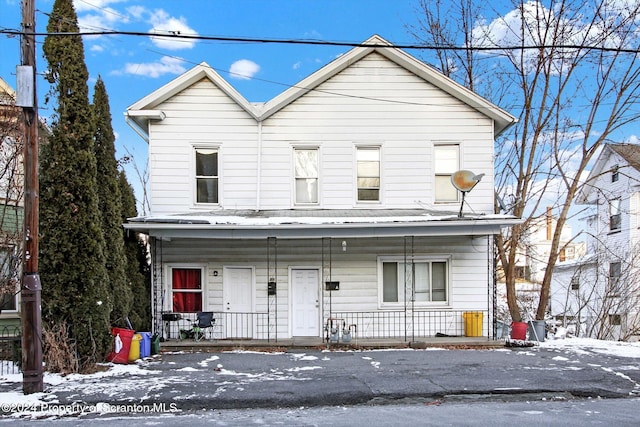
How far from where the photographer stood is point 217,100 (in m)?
13.1

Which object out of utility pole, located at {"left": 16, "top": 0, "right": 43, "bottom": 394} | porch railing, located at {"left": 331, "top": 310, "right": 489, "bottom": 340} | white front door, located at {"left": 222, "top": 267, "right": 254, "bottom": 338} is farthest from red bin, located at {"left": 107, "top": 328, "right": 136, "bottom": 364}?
porch railing, located at {"left": 331, "top": 310, "right": 489, "bottom": 340}

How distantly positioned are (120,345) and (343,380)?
15.6 ft

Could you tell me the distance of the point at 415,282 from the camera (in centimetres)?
1309

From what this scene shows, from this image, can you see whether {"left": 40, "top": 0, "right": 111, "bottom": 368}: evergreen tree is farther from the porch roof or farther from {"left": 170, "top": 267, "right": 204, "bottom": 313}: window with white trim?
{"left": 170, "top": 267, "right": 204, "bottom": 313}: window with white trim

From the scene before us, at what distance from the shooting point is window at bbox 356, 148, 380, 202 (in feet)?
43.7

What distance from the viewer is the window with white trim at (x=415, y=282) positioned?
13.0m

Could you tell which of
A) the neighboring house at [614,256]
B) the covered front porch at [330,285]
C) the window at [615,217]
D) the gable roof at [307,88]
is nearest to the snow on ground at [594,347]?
the covered front porch at [330,285]

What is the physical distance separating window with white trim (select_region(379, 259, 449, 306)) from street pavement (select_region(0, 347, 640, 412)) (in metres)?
2.26

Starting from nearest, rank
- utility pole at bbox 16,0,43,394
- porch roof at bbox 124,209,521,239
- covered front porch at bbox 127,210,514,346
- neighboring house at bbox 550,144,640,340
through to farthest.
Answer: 1. utility pole at bbox 16,0,43,394
2. porch roof at bbox 124,209,521,239
3. covered front porch at bbox 127,210,514,346
4. neighboring house at bbox 550,144,640,340

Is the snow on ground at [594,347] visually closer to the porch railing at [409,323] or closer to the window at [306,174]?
the porch railing at [409,323]

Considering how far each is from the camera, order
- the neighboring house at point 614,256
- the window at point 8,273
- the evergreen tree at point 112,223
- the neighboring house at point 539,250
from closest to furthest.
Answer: the evergreen tree at point 112,223 → the window at point 8,273 → the neighboring house at point 614,256 → the neighboring house at point 539,250

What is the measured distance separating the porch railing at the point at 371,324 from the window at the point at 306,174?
331cm

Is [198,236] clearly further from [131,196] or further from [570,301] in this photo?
[570,301]

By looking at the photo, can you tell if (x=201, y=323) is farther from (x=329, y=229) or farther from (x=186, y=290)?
(x=329, y=229)
